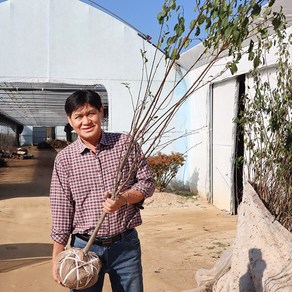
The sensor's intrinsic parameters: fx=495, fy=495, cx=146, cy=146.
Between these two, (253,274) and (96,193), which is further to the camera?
(253,274)

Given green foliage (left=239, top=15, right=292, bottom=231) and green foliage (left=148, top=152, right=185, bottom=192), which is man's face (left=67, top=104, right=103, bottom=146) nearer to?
green foliage (left=239, top=15, right=292, bottom=231)

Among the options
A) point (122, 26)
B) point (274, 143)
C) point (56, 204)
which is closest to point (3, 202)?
point (122, 26)

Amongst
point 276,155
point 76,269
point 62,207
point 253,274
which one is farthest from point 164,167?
point 76,269

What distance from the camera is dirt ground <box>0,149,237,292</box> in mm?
4795

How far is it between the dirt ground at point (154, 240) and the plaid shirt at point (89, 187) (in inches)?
87.1

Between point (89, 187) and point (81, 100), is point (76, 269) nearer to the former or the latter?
point (89, 187)

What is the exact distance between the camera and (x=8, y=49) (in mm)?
10320

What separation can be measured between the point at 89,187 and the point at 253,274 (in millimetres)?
1057

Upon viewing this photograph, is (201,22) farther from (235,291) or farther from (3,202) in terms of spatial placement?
(3,202)

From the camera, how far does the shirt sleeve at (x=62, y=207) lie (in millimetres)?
2496

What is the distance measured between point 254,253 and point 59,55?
8357 mm

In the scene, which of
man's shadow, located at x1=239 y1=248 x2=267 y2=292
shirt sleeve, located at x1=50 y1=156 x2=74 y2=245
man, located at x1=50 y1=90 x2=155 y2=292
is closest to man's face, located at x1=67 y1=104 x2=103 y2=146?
man, located at x1=50 y1=90 x2=155 y2=292

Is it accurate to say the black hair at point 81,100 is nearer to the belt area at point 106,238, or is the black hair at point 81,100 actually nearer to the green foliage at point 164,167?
the belt area at point 106,238

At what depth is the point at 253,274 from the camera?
9.04ft
